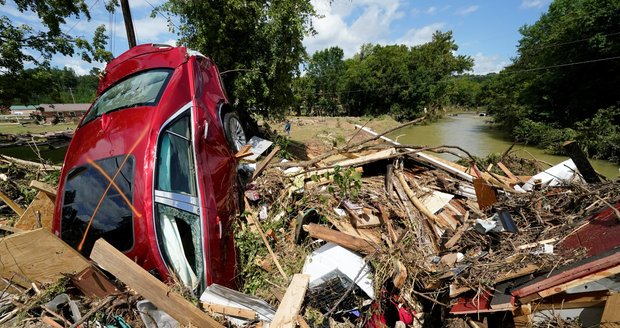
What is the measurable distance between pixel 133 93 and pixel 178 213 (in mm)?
1908

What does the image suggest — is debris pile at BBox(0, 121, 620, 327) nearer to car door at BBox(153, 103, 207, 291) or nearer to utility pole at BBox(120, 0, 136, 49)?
car door at BBox(153, 103, 207, 291)

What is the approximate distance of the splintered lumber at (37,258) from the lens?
2.04 m

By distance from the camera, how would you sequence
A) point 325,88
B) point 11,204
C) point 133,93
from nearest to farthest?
point 133,93
point 11,204
point 325,88

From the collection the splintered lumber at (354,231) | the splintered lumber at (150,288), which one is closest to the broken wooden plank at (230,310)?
the splintered lumber at (150,288)

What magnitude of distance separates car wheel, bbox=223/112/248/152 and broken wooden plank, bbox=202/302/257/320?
242cm

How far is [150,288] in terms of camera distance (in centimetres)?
204

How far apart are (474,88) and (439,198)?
92499 mm

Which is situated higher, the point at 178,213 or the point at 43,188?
the point at 43,188

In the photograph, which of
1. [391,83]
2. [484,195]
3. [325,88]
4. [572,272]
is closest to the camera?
[572,272]

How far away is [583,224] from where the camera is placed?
2.83 m

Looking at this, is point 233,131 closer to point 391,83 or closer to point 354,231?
point 354,231

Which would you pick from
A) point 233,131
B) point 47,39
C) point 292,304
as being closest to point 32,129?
point 47,39

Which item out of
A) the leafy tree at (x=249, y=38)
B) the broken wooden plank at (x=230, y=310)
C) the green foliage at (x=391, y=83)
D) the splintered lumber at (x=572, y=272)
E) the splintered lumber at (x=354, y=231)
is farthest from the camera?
the green foliage at (x=391, y=83)

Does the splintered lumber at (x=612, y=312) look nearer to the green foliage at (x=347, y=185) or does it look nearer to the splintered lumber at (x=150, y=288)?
the green foliage at (x=347, y=185)
